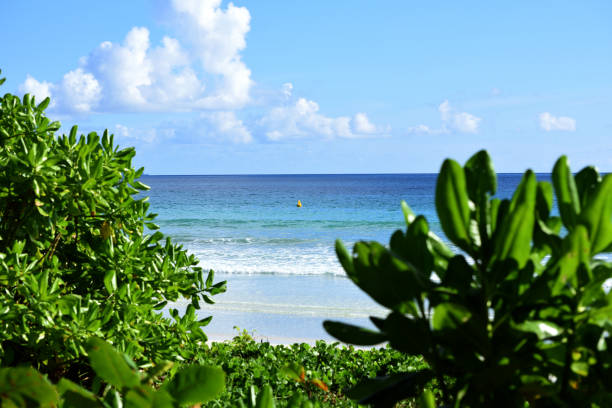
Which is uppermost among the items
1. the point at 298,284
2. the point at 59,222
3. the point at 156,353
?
the point at 59,222

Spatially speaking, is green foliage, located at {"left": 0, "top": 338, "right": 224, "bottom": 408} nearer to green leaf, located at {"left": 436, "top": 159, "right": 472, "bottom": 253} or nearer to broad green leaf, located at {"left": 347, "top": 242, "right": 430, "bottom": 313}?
broad green leaf, located at {"left": 347, "top": 242, "right": 430, "bottom": 313}

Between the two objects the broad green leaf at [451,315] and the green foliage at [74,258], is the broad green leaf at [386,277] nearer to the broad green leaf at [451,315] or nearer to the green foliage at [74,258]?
the broad green leaf at [451,315]

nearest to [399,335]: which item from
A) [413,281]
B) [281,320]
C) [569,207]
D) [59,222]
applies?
[413,281]

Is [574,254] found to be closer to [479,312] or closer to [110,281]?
[479,312]

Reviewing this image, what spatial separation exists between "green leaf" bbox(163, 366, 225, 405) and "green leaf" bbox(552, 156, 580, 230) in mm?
590

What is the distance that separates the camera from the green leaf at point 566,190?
2.87ft

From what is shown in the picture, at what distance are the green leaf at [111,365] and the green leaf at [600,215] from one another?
68cm

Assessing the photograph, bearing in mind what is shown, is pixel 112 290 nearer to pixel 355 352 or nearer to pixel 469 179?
pixel 469 179

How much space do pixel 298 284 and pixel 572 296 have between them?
13.1 m

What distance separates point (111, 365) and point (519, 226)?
595mm

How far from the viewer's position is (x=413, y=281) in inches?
32.3

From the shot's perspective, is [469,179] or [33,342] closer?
[469,179]

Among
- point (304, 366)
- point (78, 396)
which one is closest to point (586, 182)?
point (78, 396)

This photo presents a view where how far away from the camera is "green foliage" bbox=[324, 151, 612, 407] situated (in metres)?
0.81
